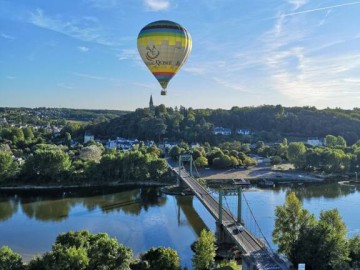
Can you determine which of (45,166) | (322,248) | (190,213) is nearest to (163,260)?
(322,248)

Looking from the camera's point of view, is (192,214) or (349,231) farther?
(192,214)

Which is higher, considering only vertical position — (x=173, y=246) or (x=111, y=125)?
(x=111, y=125)

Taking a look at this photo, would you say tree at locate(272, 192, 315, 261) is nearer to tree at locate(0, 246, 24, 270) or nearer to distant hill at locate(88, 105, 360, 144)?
tree at locate(0, 246, 24, 270)

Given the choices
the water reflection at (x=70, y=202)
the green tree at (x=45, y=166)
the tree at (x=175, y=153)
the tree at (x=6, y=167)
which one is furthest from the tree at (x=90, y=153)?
the water reflection at (x=70, y=202)

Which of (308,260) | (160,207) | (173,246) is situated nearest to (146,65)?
(173,246)

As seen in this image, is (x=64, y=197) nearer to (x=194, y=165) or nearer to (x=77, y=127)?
(x=194, y=165)

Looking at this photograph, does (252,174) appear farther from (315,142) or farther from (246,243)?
(246,243)

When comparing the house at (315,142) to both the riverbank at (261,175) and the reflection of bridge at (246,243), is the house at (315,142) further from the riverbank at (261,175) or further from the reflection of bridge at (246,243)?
the reflection of bridge at (246,243)
